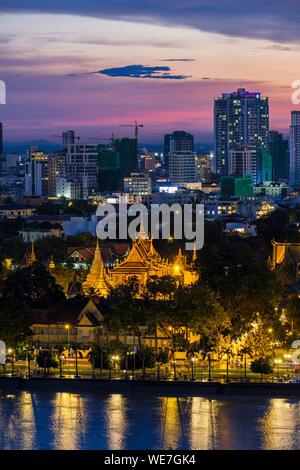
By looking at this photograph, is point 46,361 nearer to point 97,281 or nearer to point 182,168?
point 97,281

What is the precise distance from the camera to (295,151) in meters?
97.4

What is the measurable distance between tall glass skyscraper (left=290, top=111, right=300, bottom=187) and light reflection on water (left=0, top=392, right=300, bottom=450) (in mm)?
76956

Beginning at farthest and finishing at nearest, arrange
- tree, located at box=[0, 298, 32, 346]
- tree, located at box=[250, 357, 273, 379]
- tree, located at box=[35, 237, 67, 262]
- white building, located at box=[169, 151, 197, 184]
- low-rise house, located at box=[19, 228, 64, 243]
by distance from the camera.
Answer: white building, located at box=[169, 151, 197, 184] < low-rise house, located at box=[19, 228, 64, 243] < tree, located at box=[35, 237, 67, 262] < tree, located at box=[0, 298, 32, 346] < tree, located at box=[250, 357, 273, 379]

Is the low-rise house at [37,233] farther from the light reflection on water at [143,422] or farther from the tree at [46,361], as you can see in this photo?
the light reflection on water at [143,422]

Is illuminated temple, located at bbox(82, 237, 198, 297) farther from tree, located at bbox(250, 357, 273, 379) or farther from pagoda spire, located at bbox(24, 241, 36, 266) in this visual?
tree, located at bbox(250, 357, 273, 379)

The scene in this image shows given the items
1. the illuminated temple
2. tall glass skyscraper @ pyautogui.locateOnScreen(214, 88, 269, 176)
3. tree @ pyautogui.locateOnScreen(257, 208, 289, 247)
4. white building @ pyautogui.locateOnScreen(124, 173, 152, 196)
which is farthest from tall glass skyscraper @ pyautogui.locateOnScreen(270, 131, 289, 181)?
the illuminated temple

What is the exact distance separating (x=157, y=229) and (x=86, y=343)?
1879 centimetres

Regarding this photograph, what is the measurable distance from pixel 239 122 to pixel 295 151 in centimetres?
450

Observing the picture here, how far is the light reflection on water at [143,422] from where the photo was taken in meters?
15.2

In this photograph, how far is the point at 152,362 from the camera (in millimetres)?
18828

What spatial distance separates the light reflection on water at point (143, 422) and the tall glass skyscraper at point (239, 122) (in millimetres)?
80777

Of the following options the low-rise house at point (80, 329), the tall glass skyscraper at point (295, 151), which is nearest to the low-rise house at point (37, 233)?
the low-rise house at point (80, 329)

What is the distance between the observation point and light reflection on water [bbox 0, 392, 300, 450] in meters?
15.2
